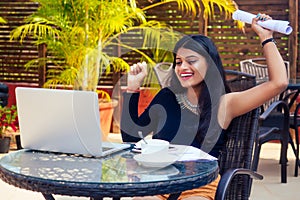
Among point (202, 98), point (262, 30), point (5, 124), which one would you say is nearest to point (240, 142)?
point (202, 98)

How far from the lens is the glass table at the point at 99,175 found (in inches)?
63.6

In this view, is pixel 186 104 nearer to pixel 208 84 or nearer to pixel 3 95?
pixel 208 84

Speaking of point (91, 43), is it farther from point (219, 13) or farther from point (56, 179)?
point (56, 179)

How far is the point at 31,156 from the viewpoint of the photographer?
6.52 feet

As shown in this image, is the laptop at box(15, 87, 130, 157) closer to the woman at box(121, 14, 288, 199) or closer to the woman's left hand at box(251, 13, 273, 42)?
the woman at box(121, 14, 288, 199)

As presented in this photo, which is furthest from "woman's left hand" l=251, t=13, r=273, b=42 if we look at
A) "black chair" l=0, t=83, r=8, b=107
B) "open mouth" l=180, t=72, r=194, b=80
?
"black chair" l=0, t=83, r=8, b=107

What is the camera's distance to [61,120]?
6.03 feet

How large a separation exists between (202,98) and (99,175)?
809 mm

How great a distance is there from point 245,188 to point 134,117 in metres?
0.58

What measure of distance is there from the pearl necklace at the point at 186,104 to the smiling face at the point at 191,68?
100mm

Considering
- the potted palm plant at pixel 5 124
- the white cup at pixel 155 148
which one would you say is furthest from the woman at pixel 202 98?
the potted palm plant at pixel 5 124

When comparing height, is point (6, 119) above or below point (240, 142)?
below

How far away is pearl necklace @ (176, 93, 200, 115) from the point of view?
2.41 metres

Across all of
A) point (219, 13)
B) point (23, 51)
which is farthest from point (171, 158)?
point (23, 51)
